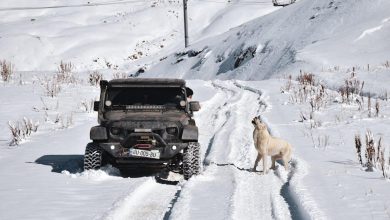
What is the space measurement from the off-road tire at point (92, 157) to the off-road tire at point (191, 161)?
1.22 m

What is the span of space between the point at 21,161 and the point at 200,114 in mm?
7058

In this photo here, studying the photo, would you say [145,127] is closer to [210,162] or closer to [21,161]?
[210,162]

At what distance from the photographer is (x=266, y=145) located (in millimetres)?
8227

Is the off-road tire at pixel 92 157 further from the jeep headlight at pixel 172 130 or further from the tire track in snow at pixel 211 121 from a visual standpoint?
the tire track in snow at pixel 211 121

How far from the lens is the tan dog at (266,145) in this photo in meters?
8.20

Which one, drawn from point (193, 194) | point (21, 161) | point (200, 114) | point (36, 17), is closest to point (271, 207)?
point (193, 194)

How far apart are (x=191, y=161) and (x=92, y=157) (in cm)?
139

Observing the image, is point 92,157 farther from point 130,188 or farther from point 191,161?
point 191,161

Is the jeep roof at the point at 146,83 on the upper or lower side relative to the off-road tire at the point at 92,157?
upper

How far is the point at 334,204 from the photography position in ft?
19.9

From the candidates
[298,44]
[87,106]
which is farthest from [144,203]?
[298,44]

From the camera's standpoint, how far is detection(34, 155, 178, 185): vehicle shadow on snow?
26.7 feet

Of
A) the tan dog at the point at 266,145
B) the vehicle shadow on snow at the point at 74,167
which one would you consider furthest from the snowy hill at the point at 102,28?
the tan dog at the point at 266,145

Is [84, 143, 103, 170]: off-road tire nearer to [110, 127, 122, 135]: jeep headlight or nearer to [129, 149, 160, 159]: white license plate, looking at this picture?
[110, 127, 122, 135]: jeep headlight
